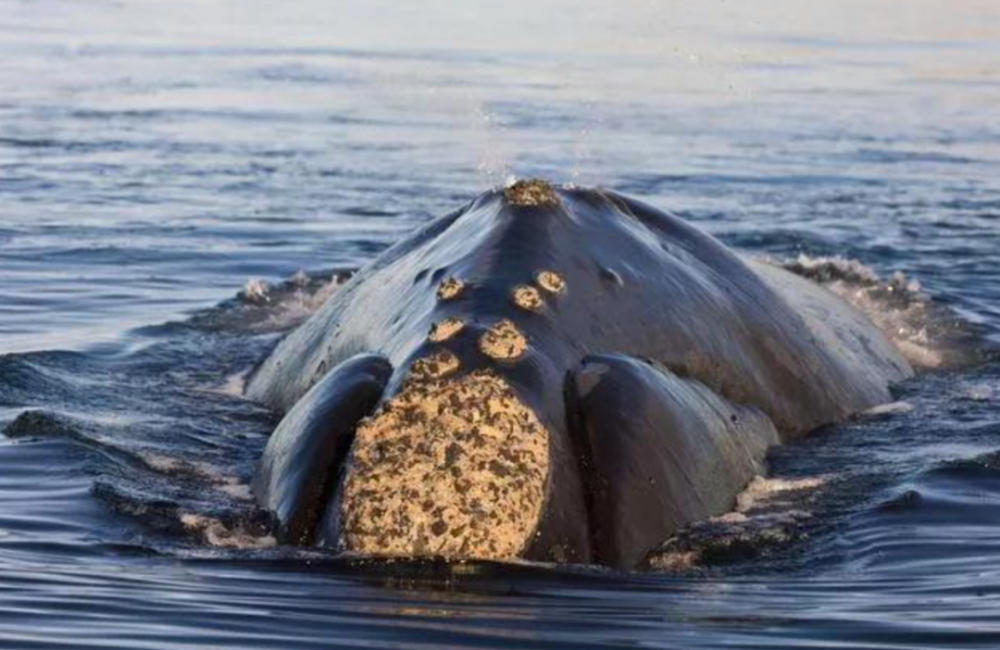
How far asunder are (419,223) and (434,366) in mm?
10217

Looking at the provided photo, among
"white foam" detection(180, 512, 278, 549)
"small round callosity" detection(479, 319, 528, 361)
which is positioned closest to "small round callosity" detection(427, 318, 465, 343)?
"small round callosity" detection(479, 319, 528, 361)

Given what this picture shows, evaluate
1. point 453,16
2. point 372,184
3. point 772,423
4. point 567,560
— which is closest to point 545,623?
point 567,560

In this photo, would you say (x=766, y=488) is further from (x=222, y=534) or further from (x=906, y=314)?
(x=906, y=314)

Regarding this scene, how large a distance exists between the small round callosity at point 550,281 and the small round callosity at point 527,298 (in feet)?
0.40

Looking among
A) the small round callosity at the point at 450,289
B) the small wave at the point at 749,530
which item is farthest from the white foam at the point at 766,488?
the small round callosity at the point at 450,289

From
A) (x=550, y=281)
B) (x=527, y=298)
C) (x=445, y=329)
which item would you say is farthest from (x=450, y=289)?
(x=445, y=329)

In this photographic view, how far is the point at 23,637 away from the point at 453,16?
27358mm

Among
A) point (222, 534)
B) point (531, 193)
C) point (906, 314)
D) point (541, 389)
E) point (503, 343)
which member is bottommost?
point (906, 314)

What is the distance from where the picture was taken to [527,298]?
8094 mm

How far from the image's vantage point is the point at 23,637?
21.5ft

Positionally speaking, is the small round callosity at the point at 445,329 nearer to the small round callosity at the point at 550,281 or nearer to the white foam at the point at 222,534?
the small round callosity at the point at 550,281

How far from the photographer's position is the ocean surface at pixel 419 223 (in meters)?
6.89

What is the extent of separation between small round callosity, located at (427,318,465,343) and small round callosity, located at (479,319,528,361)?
113 millimetres

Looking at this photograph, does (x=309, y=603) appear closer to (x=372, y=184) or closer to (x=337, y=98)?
(x=372, y=184)
